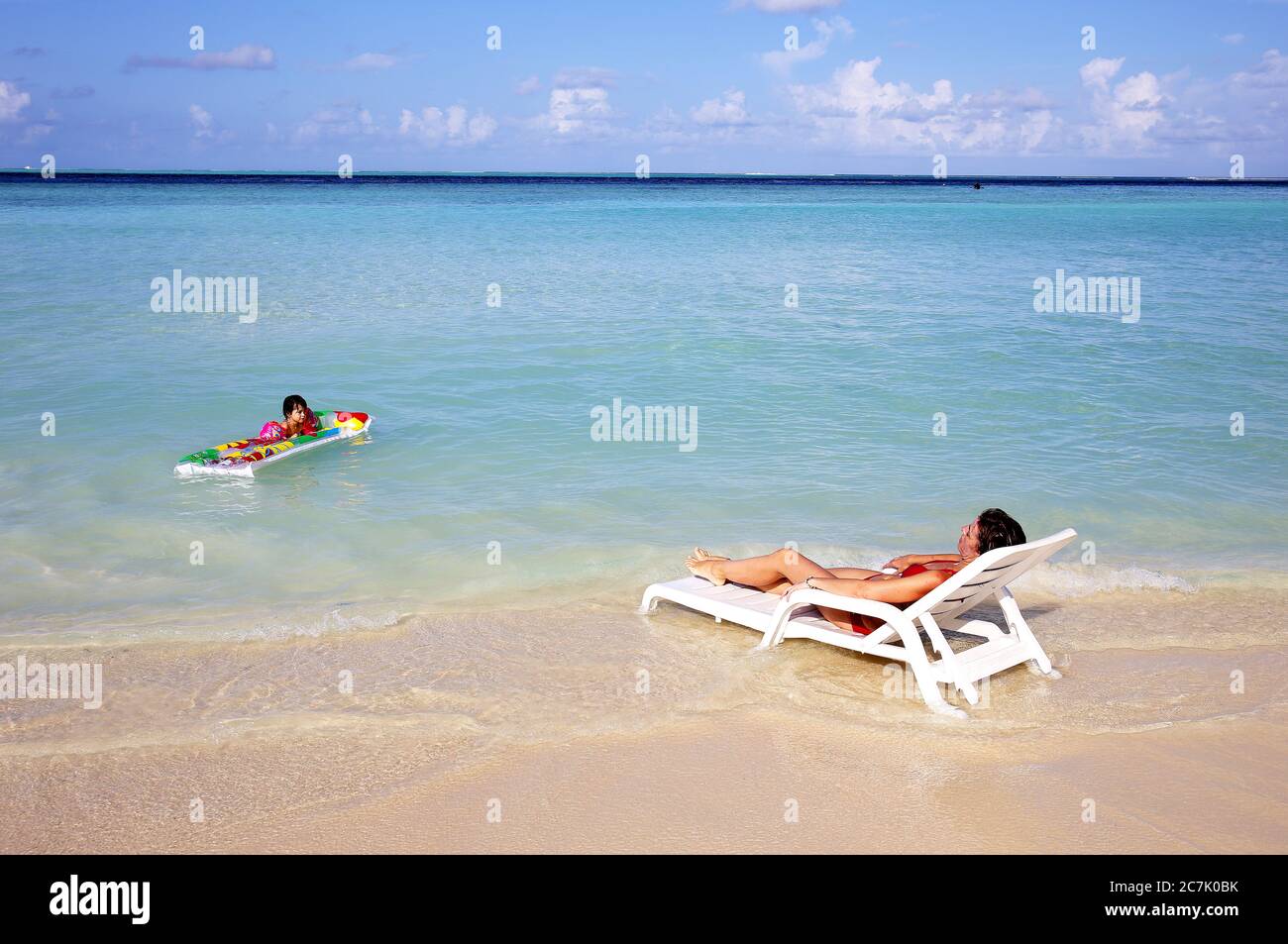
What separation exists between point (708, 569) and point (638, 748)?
6.12ft

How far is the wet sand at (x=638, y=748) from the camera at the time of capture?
396 cm

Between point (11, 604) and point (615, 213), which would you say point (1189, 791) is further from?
point (615, 213)

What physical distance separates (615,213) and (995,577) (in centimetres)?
4879

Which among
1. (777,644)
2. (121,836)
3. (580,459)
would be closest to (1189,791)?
(777,644)

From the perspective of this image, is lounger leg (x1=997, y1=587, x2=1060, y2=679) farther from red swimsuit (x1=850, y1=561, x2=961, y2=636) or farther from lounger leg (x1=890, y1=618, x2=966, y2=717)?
lounger leg (x1=890, y1=618, x2=966, y2=717)

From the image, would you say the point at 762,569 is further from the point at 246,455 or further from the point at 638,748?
the point at 246,455

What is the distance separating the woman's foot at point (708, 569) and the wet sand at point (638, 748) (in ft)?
0.95

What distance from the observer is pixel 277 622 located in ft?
20.3

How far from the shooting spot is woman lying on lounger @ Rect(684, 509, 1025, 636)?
17.4ft
